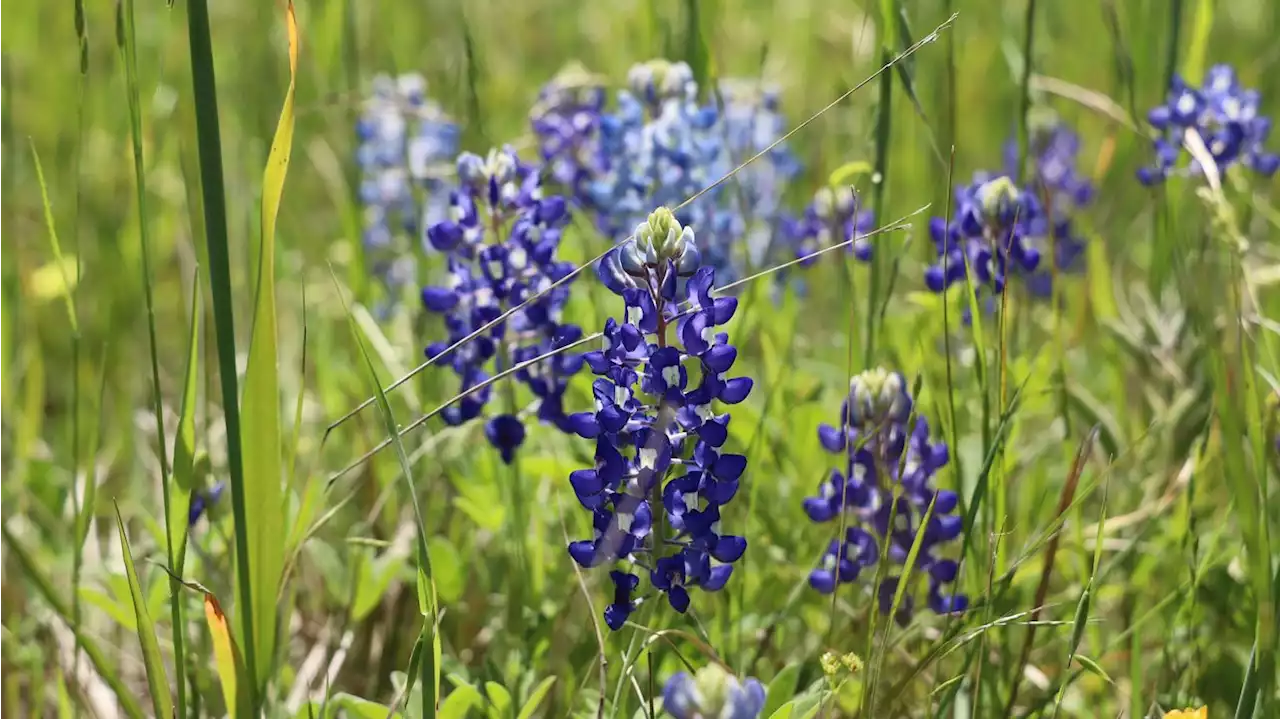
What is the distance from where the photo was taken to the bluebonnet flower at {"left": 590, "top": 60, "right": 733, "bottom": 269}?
109 inches

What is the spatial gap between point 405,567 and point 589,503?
2.69ft

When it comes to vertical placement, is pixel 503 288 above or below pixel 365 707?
above

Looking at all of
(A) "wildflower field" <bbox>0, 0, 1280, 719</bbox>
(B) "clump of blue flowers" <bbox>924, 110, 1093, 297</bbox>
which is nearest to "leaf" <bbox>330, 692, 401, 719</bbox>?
(A) "wildflower field" <bbox>0, 0, 1280, 719</bbox>

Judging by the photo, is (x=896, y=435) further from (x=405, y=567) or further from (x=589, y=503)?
(x=405, y=567)

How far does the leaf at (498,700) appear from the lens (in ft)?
5.96

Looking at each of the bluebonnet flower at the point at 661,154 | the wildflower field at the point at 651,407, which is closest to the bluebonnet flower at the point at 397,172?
the wildflower field at the point at 651,407

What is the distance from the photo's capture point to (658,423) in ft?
5.35

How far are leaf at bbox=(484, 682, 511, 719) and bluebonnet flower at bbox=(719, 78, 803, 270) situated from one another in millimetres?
1610

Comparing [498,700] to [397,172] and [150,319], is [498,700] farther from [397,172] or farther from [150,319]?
[397,172]

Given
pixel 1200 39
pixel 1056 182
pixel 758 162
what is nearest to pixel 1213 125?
pixel 1200 39

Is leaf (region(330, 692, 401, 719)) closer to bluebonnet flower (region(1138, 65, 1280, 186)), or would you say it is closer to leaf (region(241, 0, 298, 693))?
leaf (region(241, 0, 298, 693))

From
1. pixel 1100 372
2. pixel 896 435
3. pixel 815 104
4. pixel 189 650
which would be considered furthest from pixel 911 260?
pixel 189 650

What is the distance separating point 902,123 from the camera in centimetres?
349

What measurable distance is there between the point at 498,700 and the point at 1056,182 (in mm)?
2456
